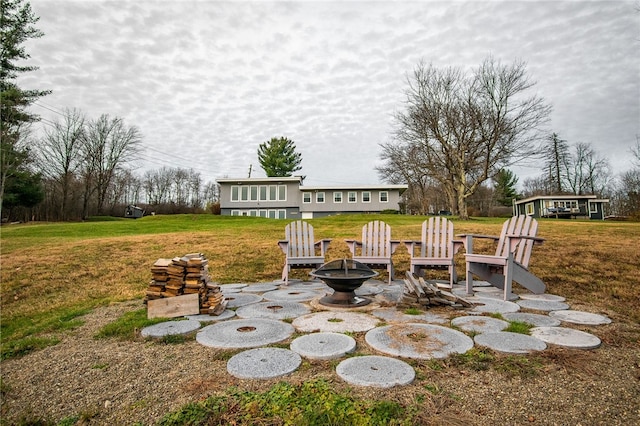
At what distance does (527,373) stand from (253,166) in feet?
121

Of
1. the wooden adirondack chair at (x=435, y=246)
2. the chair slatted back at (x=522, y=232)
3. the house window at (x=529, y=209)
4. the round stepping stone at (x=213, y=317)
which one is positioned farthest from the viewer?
the house window at (x=529, y=209)

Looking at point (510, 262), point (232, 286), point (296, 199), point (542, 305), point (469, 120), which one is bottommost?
point (232, 286)

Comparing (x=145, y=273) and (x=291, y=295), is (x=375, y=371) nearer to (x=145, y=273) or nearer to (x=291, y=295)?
(x=291, y=295)

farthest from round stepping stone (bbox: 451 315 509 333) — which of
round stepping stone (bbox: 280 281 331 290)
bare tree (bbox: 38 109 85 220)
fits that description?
bare tree (bbox: 38 109 85 220)

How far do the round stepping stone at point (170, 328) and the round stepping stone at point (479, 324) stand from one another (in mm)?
2357

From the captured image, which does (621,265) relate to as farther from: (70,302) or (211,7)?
(211,7)

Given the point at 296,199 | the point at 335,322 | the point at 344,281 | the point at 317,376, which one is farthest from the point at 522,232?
the point at 296,199

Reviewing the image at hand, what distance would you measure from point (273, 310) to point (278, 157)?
32.4 m

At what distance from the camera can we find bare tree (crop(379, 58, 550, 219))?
16.5 meters

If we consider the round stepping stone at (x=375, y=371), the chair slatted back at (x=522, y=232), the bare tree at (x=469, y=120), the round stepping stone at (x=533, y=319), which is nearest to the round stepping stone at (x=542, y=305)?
the round stepping stone at (x=533, y=319)

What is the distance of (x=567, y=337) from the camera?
2.51m

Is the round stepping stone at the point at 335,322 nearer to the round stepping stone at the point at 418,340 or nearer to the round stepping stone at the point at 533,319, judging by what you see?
the round stepping stone at the point at 418,340

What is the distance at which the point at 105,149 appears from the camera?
29.8 meters

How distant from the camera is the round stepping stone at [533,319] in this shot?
9.46ft
